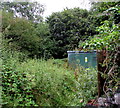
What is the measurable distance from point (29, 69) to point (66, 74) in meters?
0.76

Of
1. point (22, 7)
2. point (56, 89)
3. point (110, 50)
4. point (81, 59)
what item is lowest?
point (56, 89)

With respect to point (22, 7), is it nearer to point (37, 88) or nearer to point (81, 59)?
point (37, 88)

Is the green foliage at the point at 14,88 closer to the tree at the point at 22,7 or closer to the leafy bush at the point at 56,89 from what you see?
the leafy bush at the point at 56,89

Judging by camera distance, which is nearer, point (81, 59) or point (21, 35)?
point (81, 59)

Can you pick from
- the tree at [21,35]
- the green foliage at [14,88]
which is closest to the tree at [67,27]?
the tree at [21,35]

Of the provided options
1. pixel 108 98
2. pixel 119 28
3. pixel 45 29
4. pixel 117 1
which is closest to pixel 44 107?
pixel 108 98

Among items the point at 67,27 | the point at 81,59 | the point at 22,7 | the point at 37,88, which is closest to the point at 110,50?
the point at 37,88

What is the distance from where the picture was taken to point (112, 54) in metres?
1.66

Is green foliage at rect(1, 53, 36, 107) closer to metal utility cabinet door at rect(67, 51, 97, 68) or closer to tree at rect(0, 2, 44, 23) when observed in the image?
tree at rect(0, 2, 44, 23)

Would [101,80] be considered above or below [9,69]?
below

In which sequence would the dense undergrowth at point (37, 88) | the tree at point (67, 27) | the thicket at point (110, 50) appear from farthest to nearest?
the tree at point (67, 27) < the dense undergrowth at point (37, 88) < the thicket at point (110, 50)

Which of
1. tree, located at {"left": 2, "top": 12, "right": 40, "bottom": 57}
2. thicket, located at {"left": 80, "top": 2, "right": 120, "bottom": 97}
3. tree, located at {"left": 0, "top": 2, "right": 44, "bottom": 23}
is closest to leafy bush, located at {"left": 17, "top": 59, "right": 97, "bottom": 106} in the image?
thicket, located at {"left": 80, "top": 2, "right": 120, "bottom": 97}

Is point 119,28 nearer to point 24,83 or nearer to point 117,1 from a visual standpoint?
point 117,1

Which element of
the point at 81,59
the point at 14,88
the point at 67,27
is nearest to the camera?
the point at 14,88
